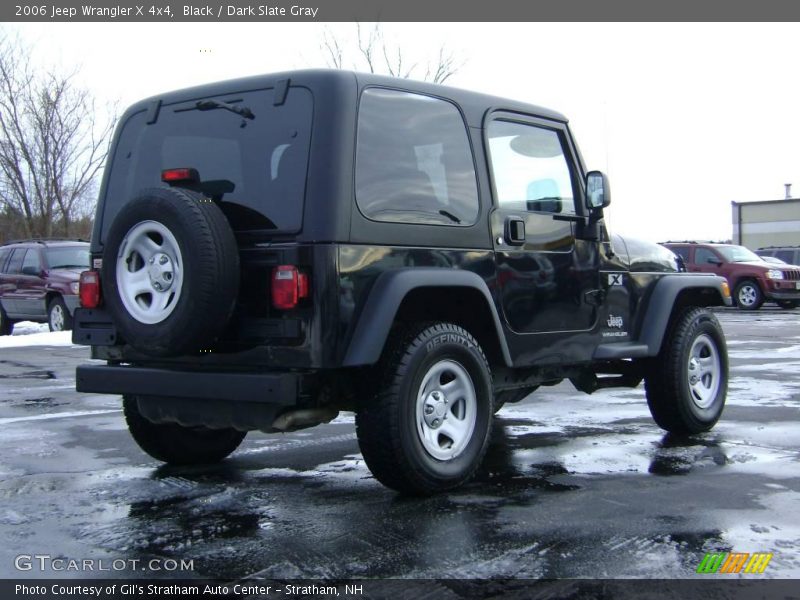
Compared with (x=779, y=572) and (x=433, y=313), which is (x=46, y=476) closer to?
(x=433, y=313)

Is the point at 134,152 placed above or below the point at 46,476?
above

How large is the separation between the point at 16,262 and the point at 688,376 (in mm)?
14663

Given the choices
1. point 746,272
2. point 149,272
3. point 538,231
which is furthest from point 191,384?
point 746,272

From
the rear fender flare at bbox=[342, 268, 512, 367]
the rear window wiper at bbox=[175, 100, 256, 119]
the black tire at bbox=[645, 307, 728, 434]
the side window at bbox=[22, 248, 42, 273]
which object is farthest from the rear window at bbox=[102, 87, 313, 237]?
the side window at bbox=[22, 248, 42, 273]

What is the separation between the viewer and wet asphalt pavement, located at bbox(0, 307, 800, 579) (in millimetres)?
3818

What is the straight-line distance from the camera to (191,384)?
15.1 ft

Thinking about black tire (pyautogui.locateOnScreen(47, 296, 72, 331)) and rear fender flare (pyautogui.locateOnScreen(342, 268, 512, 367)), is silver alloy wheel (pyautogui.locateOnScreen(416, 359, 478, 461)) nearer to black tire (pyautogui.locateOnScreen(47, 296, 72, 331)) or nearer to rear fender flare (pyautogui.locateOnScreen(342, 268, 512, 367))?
rear fender flare (pyautogui.locateOnScreen(342, 268, 512, 367))

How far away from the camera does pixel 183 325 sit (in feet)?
14.4

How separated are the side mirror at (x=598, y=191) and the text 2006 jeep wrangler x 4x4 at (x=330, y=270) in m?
0.30

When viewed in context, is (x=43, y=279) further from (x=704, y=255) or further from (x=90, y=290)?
(x=704, y=255)

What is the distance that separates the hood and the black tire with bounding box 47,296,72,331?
1245cm

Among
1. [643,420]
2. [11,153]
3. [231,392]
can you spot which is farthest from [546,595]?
[11,153]

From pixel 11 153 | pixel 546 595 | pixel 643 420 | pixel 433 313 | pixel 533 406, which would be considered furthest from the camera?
pixel 11 153

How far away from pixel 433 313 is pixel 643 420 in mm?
2904
